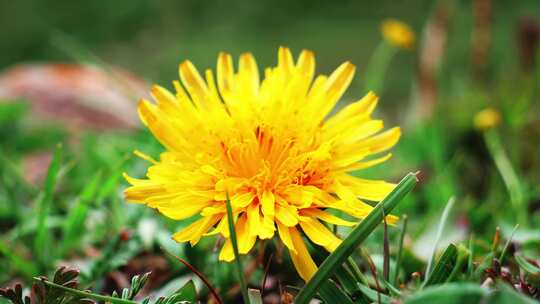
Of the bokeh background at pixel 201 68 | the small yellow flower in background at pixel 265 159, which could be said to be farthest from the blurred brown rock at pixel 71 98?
the small yellow flower in background at pixel 265 159

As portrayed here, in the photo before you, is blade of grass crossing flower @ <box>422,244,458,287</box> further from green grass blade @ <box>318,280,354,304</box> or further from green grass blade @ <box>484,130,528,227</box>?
green grass blade @ <box>484,130,528,227</box>

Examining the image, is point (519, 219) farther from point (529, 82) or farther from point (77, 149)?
point (77, 149)

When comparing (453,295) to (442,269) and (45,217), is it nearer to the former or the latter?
(442,269)

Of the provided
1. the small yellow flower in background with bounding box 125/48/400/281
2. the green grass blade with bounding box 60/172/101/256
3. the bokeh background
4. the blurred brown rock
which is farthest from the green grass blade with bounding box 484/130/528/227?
the blurred brown rock

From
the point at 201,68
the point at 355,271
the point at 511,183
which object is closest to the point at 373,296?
the point at 355,271

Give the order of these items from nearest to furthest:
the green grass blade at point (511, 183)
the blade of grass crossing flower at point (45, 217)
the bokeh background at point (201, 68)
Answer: the blade of grass crossing flower at point (45, 217), the bokeh background at point (201, 68), the green grass blade at point (511, 183)

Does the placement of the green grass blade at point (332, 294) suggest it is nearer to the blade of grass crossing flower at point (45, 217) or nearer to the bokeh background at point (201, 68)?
the bokeh background at point (201, 68)

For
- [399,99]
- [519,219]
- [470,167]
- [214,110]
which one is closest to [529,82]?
[470,167]
